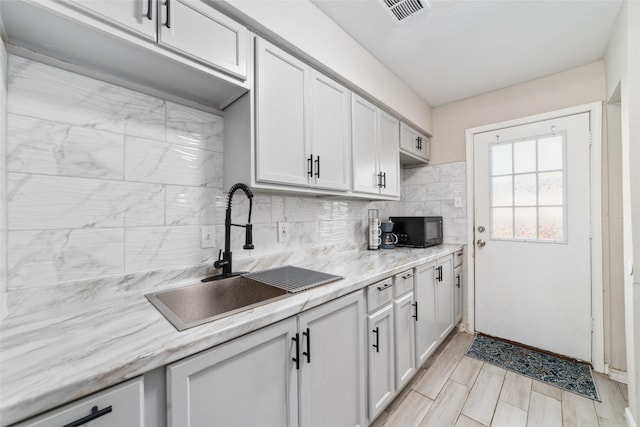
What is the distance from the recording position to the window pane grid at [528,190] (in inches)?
87.5

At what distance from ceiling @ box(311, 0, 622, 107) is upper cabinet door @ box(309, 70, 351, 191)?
17.6 inches

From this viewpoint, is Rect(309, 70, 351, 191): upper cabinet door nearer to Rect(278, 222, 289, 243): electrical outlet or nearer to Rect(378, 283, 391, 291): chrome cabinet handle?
Rect(278, 222, 289, 243): electrical outlet

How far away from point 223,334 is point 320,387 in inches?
23.8

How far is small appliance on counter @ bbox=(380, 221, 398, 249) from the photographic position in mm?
2531

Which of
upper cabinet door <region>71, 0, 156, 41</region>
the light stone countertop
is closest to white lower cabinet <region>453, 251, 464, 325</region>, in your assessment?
the light stone countertop

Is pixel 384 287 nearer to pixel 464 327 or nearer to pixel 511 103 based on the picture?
pixel 464 327

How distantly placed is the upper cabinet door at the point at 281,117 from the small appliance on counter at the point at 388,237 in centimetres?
132

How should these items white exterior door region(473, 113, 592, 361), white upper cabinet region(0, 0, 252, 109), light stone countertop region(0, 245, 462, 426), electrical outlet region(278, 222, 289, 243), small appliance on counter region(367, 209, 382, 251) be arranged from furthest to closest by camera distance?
small appliance on counter region(367, 209, 382, 251)
white exterior door region(473, 113, 592, 361)
electrical outlet region(278, 222, 289, 243)
white upper cabinet region(0, 0, 252, 109)
light stone countertop region(0, 245, 462, 426)

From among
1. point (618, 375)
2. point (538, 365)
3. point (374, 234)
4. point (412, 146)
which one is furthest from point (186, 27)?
point (618, 375)

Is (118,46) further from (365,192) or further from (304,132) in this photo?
(365,192)

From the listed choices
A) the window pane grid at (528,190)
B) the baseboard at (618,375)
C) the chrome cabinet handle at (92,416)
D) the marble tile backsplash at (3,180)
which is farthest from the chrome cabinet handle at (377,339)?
the baseboard at (618,375)

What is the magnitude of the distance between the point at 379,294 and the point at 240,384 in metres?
0.87

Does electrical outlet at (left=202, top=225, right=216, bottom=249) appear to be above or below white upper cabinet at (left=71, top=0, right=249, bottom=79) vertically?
below

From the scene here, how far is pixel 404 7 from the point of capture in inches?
59.9
